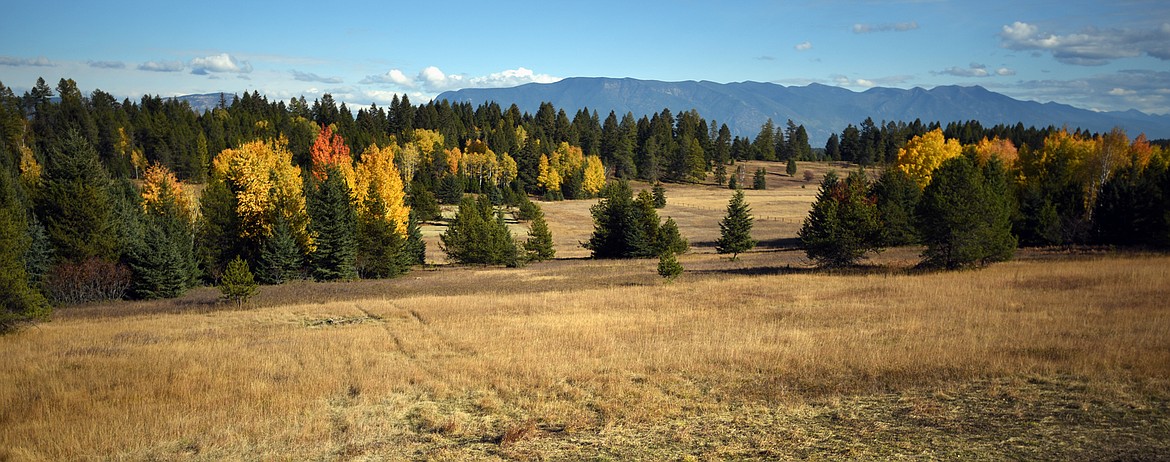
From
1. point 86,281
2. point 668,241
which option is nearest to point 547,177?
point 668,241

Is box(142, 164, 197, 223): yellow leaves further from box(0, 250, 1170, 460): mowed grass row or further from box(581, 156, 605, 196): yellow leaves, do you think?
box(581, 156, 605, 196): yellow leaves

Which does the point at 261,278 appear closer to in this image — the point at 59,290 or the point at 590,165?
the point at 59,290

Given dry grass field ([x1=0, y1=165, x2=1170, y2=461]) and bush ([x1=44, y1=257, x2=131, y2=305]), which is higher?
dry grass field ([x1=0, y1=165, x2=1170, y2=461])

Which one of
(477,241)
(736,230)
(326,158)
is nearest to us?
(477,241)

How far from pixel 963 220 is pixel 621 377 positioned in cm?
2749

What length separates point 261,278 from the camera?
42375 millimetres

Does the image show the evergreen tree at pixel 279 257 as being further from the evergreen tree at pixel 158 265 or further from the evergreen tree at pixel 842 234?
the evergreen tree at pixel 842 234

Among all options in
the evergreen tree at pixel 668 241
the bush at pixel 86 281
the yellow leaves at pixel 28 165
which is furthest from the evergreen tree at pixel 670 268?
the yellow leaves at pixel 28 165

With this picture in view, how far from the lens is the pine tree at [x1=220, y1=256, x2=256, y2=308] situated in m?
30.9

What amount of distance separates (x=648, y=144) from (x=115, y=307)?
11279 centimetres

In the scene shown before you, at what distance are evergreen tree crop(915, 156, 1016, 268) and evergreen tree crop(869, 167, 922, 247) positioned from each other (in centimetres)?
1061

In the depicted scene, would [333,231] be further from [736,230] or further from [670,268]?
[736,230]

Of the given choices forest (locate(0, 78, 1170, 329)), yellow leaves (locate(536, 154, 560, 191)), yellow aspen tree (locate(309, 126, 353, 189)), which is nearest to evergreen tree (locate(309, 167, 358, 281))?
forest (locate(0, 78, 1170, 329))

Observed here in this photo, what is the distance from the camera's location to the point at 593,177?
122 meters
